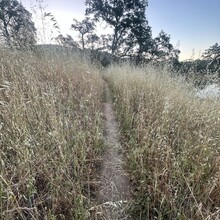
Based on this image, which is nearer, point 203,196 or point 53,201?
point 53,201

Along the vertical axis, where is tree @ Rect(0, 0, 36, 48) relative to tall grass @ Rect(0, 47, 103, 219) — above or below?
above

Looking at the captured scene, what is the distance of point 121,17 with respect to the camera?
22.0m

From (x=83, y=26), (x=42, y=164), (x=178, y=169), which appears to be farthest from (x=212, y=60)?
(x=83, y=26)

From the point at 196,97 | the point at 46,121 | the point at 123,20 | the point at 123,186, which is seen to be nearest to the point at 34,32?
the point at 46,121

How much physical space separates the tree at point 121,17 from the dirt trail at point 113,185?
65.6 ft

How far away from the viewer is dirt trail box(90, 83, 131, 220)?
1376 millimetres

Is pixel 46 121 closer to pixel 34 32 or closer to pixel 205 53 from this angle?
pixel 34 32

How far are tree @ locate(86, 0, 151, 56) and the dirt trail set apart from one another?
20010 millimetres

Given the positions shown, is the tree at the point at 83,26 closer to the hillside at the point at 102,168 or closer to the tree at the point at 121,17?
the tree at the point at 121,17

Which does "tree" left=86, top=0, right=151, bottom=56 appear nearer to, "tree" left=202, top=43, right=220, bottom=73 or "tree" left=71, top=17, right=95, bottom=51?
"tree" left=71, top=17, right=95, bottom=51

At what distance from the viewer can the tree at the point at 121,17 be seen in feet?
70.5

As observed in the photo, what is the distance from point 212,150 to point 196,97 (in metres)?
1.91

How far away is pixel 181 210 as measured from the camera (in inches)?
52.7

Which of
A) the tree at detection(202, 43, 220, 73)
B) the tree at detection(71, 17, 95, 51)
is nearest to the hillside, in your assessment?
the tree at detection(202, 43, 220, 73)
